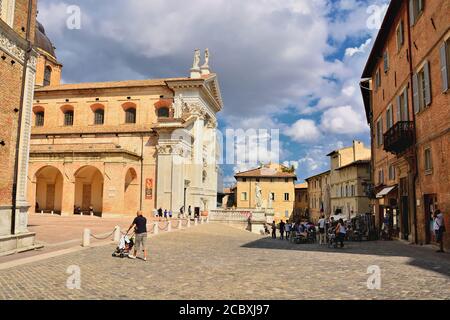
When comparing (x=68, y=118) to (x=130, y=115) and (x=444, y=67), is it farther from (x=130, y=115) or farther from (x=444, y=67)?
(x=444, y=67)

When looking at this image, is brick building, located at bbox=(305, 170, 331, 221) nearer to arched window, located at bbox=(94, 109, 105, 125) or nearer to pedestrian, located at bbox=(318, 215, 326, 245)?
arched window, located at bbox=(94, 109, 105, 125)

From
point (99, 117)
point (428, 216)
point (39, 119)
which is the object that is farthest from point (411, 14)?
point (39, 119)

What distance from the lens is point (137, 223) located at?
12.3 metres

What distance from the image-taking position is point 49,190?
38906 mm

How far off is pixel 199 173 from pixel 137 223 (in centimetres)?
2820

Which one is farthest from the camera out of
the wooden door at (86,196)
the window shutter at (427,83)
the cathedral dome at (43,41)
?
the cathedral dome at (43,41)

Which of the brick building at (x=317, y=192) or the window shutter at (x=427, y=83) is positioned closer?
the window shutter at (x=427, y=83)

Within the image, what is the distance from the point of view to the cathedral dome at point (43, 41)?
158ft

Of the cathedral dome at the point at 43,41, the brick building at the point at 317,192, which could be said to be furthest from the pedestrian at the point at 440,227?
the cathedral dome at the point at 43,41

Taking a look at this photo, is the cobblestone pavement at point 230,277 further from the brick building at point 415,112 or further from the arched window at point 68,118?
the arched window at point 68,118

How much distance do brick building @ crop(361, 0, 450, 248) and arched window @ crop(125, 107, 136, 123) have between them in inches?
1119

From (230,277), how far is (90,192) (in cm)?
3316

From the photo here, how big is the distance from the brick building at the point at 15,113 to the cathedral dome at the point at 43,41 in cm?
3875

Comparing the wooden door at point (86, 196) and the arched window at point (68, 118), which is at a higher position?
the arched window at point (68, 118)
